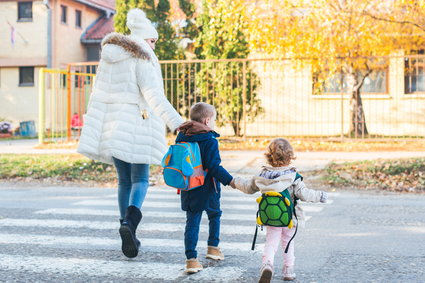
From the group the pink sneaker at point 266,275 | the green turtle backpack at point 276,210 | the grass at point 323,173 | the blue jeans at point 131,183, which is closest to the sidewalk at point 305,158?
the grass at point 323,173

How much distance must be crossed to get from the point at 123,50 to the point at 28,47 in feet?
91.9

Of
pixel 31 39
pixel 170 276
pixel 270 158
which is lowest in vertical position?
pixel 170 276

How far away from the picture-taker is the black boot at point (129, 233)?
5.49 metres

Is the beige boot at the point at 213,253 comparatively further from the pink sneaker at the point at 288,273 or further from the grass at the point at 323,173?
the grass at the point at 323,173

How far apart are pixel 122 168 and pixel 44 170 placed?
7.77m

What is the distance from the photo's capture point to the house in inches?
1266

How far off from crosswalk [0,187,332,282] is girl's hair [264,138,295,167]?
868 mm

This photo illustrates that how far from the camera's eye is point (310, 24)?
687 inches

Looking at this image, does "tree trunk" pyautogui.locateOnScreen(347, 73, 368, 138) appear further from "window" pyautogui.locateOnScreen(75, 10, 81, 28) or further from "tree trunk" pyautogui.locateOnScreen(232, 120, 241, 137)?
"window" pyautogui.locateOnScreen(75, 10, 81, 28)

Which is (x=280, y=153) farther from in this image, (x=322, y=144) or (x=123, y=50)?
(x=322, y=144)

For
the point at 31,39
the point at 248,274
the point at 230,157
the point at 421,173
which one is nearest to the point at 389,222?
the point at 248,274

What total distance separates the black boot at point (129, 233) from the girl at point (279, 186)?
1102mm

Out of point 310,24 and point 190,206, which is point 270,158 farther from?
point 310,24

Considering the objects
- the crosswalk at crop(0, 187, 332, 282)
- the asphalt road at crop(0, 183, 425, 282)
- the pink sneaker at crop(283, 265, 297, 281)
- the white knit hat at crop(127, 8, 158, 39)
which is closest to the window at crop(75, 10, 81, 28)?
the asphalt road at crop(0, 183, 425, 282)
